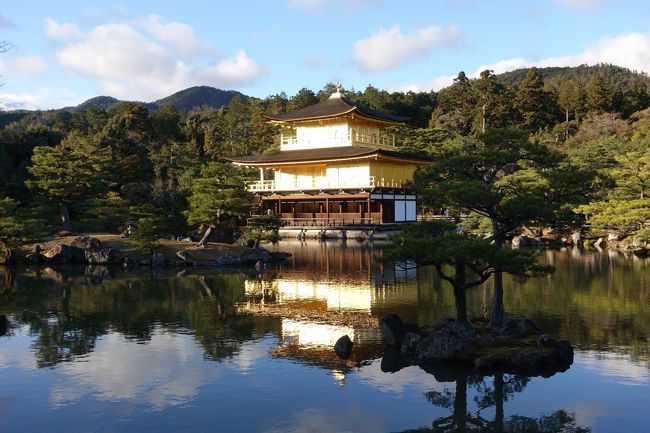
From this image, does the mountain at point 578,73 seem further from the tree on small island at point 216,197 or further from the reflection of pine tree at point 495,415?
the reflection of pine tree at point 495,415

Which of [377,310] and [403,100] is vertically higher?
[403,100]

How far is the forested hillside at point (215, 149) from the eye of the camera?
106ft

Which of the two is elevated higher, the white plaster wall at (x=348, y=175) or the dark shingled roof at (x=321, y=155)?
the dark shingled roof at (x=321, y=155)

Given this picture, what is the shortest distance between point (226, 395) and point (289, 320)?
225 inches

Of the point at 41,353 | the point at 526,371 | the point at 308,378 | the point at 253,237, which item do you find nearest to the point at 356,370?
the point at 308,378

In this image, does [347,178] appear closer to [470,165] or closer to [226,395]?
[470,165]

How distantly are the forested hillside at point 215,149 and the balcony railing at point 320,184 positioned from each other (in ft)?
14.6

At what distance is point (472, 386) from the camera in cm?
1082

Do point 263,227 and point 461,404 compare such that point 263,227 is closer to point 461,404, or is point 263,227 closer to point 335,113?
point 335,113

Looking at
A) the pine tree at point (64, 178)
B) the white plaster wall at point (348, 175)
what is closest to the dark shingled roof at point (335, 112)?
the white plaster wall at point (348, 175)

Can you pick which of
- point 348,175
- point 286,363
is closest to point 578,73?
point 348,175

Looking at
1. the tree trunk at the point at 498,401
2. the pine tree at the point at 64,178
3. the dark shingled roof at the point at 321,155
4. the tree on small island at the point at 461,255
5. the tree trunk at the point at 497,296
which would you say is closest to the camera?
the tree trunk at the point at 498,401

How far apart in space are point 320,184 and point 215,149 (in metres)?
19.9

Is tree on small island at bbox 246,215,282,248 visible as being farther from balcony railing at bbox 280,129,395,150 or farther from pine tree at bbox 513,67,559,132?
pine tree at bbox 513,67,559,132
